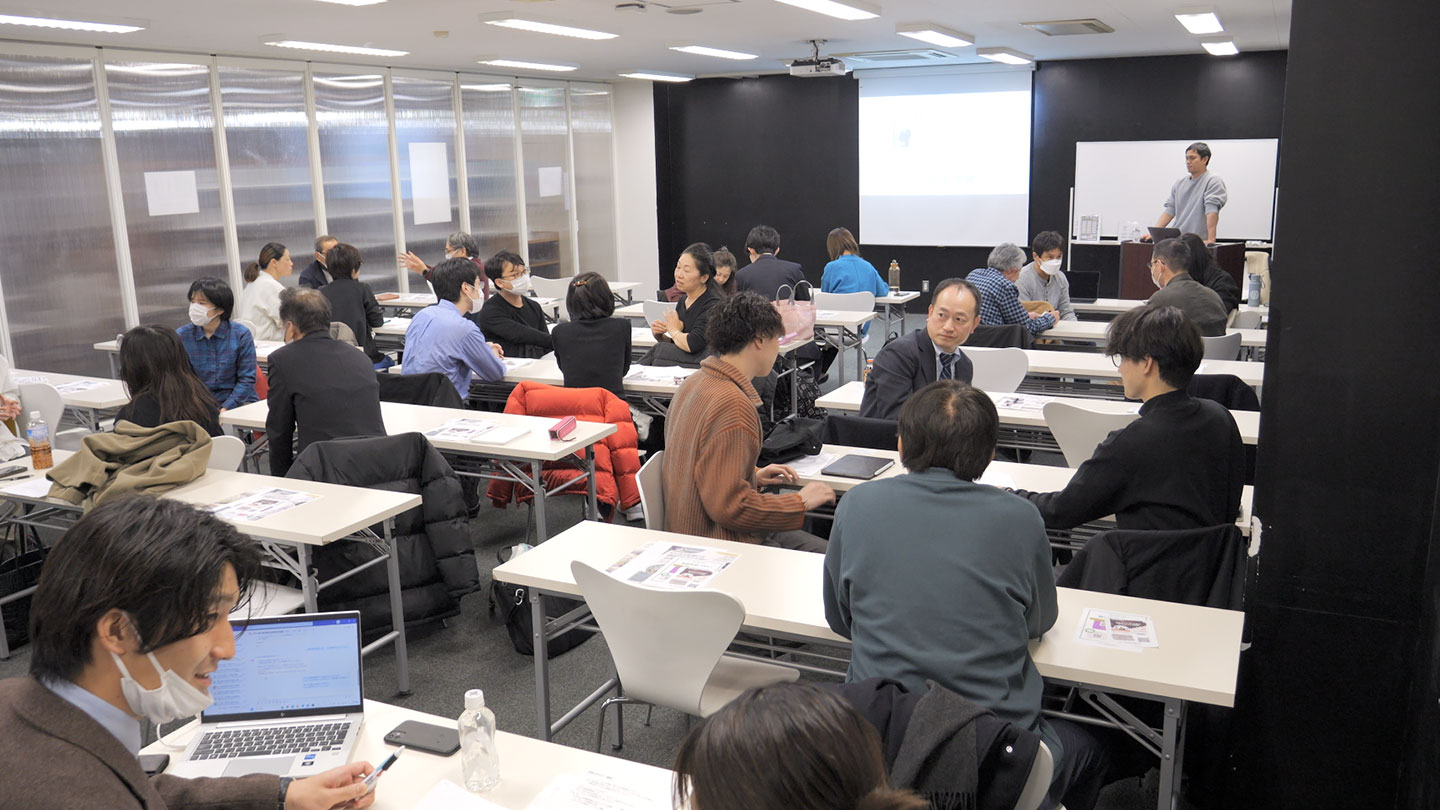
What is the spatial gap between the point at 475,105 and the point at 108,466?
30.6ft

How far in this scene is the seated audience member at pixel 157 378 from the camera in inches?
168

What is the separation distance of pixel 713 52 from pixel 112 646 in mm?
9775

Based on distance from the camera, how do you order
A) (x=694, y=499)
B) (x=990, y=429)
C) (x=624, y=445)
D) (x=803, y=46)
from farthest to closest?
1. (x=803, y=46)
2. (x=624, y=445)
3. (x=694, y=499)
4. (x=990, y=429)

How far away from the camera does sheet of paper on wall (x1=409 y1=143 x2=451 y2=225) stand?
37.4 ft

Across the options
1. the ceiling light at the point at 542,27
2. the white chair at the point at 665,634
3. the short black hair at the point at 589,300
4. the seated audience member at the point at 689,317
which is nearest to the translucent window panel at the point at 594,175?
the ceiling light at the point at 542,27

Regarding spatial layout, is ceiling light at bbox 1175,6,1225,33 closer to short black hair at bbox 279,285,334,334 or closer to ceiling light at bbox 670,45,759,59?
ceiling light at bbox 670,45,759,59

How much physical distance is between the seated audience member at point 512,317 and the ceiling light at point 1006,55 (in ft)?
19.5

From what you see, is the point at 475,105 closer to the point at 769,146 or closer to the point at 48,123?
the point at 769,146

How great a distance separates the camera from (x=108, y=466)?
365cm

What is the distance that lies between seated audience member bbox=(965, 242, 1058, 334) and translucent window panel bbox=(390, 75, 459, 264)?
22.6 feet

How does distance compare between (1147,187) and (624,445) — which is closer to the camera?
(624,445)

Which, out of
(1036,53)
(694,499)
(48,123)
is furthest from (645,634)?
(1036,53)

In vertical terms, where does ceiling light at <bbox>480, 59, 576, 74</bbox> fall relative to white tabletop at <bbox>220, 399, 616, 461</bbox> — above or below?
above

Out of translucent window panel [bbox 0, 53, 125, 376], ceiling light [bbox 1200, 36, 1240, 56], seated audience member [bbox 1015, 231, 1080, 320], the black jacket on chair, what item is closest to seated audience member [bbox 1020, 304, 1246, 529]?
the black jacket on chair
